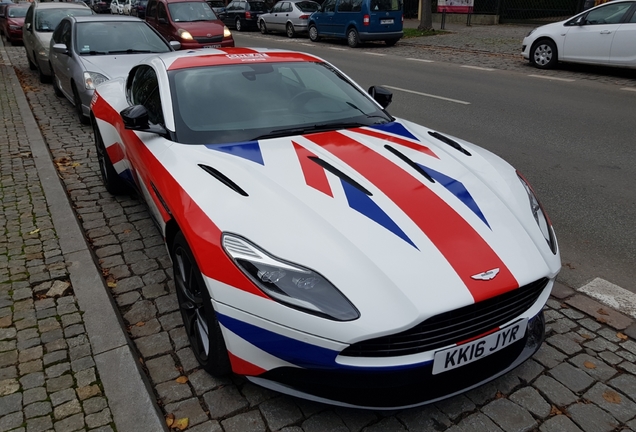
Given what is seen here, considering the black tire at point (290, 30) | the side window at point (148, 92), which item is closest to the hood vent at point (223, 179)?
the side window at point (148, 92)

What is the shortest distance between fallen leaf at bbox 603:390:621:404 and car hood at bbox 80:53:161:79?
728cm

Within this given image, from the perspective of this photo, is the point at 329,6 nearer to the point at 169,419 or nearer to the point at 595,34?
the point at 595,34

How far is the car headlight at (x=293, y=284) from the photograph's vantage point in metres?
2.30

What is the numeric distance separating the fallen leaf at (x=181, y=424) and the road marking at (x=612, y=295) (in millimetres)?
2739

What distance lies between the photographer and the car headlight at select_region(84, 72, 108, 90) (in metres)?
7.96

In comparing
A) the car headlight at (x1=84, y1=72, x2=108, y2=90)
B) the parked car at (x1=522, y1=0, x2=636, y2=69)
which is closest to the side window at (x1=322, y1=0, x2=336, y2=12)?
the parked car at (x1=522, y1=0, x2=636, y2=69)

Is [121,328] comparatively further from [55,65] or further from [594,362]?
[55,65]

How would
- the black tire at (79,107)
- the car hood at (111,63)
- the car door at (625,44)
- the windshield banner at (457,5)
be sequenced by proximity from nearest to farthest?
1. the car hood at (111,63)
2. the black tire at (79,107)
3. the car door at (625,44)
4. the windshield banner at (457,5)

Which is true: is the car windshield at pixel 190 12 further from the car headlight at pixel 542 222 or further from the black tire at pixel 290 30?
the car headlight at pixel 542 222

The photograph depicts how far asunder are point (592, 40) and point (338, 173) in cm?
1157

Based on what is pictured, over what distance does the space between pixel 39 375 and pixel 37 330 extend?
488mm

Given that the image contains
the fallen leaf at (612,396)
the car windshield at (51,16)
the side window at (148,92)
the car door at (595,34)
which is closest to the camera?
the fallen leaf at (612,396)

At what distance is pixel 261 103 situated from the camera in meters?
3.88

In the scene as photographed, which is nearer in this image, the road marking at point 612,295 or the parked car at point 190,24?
the road marking at point 612,295
